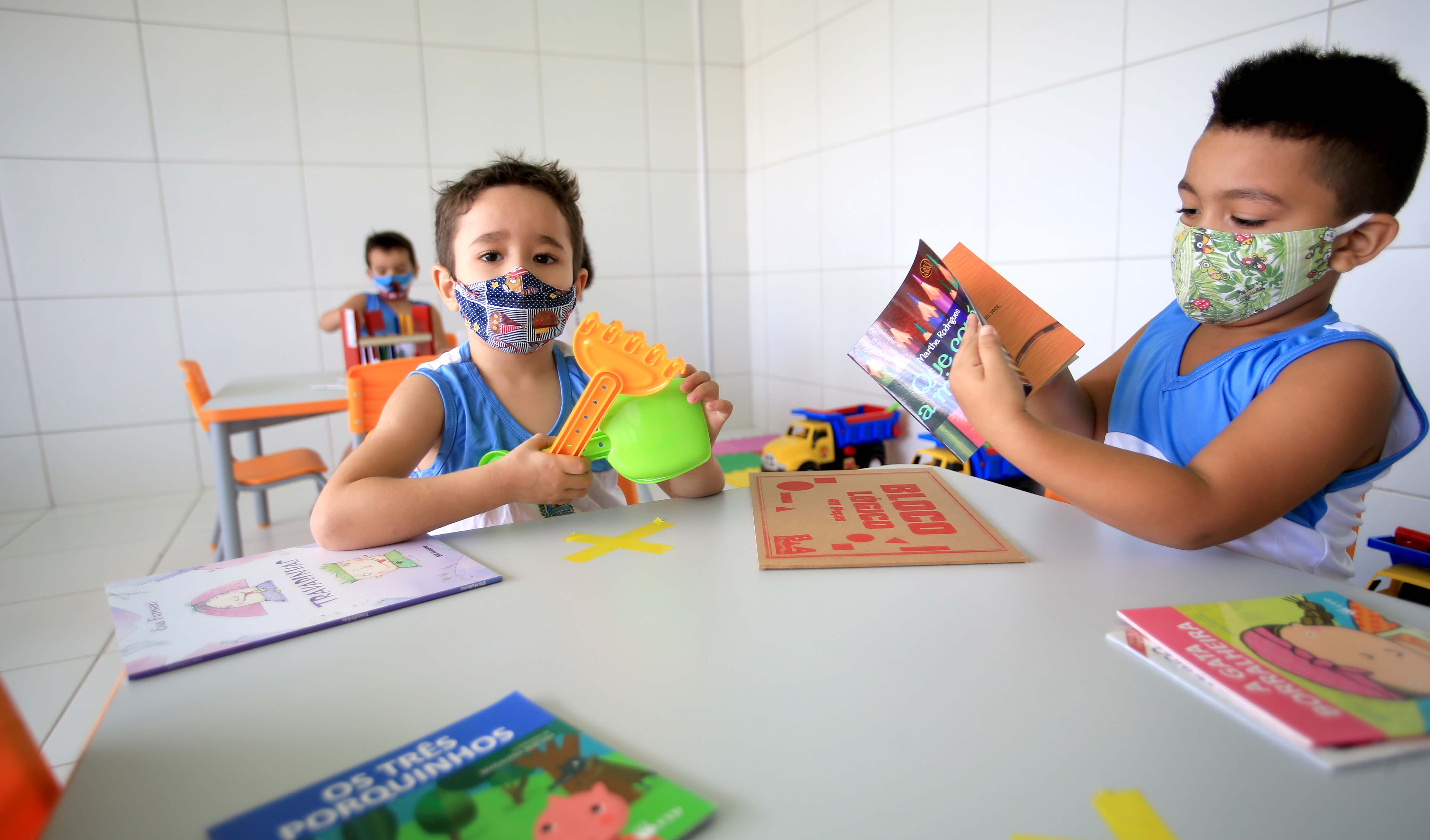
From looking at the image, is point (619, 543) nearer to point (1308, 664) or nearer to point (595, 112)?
point (1308, 664)

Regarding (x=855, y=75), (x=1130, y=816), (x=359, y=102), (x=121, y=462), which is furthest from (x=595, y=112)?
(x=1130, y=816)

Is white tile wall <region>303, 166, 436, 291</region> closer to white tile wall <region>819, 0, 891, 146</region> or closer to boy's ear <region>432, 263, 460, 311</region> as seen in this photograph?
white tile wall <region>819, 0, 891, 146</region>

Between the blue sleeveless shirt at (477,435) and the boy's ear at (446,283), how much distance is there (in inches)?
3.5

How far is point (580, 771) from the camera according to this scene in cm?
42

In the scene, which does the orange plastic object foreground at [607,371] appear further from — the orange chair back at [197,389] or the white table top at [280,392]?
the orange chair back at [197,389]

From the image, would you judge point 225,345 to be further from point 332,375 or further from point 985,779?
point 985,779

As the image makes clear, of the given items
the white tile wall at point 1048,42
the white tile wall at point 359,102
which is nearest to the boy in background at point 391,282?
the white tile wall at point 359,102

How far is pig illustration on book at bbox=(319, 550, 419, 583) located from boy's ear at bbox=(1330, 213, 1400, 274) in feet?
3.56

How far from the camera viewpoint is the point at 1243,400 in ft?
2.98

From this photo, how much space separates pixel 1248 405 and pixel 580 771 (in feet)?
2.78

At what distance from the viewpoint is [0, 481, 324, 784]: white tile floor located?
5.64 ft

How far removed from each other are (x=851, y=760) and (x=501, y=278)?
90cm

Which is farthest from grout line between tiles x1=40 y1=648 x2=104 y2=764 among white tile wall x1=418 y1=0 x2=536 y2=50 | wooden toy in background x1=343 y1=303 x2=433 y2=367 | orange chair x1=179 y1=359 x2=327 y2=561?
white tile wall x1=418 y1=0 x2=536 y2=50

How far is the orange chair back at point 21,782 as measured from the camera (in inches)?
14.7
